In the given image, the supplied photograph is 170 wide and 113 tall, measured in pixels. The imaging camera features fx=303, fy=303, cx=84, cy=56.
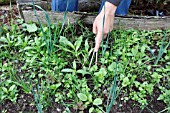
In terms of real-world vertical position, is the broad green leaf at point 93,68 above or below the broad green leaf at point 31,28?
below

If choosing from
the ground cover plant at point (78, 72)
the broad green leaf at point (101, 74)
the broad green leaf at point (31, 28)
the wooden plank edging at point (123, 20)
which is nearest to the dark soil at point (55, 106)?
the ground cover plant at point (78, 72)

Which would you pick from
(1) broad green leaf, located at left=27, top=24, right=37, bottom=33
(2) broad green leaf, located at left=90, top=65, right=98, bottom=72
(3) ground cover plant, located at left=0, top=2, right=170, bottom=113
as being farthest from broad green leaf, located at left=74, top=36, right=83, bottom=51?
(1) broad green leaf, located at left=27, top=24, right=37, bottom=33

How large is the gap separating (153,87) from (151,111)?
0.23 metres

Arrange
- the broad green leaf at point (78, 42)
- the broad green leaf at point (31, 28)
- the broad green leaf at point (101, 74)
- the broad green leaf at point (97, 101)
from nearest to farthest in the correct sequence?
the broad green leaf at point (97, 101), the broad green leaf at point (101, 74), the broad green leaf at point (78, 42), the broad green leaf at point (31, 28)

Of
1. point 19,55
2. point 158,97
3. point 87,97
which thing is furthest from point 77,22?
point 158,97

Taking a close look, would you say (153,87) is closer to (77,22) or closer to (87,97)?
(87,97)

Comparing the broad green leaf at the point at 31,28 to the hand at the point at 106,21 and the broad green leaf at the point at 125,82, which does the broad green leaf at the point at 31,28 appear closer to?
the hand at the point at 106,21

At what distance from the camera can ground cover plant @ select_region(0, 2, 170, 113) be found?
1.65m

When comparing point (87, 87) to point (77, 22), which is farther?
point (77, 22)

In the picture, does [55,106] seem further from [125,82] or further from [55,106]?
[125,82]

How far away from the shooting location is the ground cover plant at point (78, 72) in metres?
1.65

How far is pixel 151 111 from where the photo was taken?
1544 mm

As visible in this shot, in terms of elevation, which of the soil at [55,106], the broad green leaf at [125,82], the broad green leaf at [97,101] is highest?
the broad green leaf at [125,82]

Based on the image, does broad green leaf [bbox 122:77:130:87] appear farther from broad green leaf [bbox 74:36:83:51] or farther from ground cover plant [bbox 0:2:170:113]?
broad green leaf [bbox 74:36:83:51]
